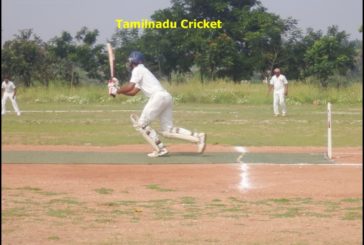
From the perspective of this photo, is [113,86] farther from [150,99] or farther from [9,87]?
[9,87]

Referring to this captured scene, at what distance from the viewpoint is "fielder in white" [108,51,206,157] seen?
1398cm

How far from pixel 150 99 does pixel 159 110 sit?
27 cm

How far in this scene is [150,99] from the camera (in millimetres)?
14117

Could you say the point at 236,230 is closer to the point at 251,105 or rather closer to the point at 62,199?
the point at 62,199

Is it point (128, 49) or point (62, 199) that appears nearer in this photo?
point (62, 199)

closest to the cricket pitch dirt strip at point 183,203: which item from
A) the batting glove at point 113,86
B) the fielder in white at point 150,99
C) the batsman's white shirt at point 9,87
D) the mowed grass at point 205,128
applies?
the fielder in white at point 150,99

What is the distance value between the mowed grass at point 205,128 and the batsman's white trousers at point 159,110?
13.0ft

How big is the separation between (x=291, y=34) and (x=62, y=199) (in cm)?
3813

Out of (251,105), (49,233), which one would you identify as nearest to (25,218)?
(49,233)

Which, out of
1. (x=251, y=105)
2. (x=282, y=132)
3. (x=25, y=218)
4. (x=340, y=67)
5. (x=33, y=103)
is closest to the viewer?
(x=25, y=218)

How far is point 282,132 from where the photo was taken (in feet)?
70.8

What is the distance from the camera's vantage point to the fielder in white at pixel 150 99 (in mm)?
13977

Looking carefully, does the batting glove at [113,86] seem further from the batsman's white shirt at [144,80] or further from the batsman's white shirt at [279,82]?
A: the batsman's white shirt at [279,82]

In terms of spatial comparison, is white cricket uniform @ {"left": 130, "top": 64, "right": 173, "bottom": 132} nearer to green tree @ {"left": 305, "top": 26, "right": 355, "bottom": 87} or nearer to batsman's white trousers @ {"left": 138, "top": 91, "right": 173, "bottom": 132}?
batsman's white trousers @ {"left": 138, "top": 91, "right": 173, "bottom": 132}
